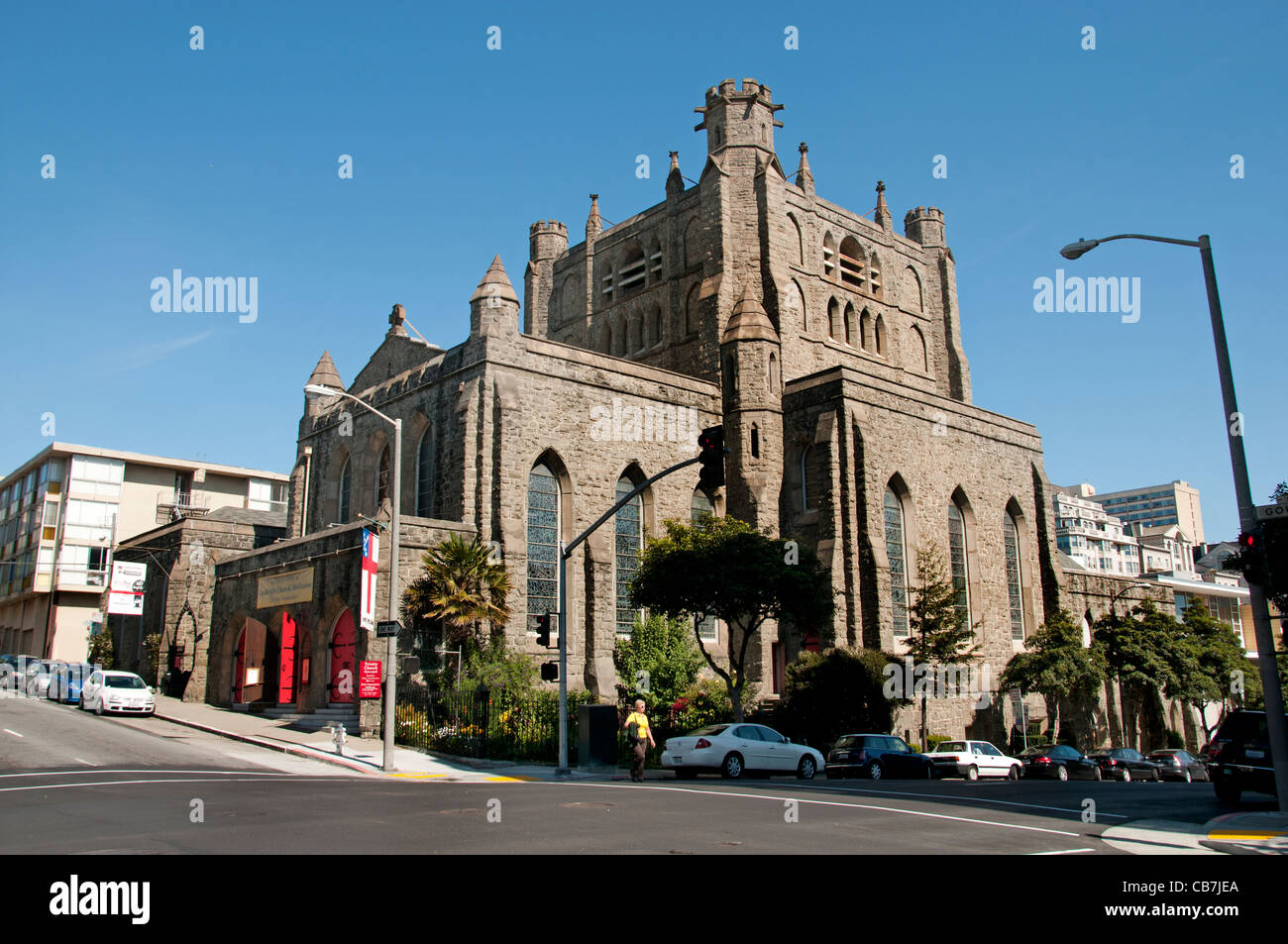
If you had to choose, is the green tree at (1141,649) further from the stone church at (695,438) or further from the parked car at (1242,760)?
the parked car at (1242,760)

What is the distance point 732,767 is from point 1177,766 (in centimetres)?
2059

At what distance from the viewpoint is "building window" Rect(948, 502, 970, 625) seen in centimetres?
4019

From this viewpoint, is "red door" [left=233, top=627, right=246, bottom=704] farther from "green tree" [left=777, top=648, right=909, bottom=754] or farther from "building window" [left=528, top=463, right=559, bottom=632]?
"green tree" [left=777, top=648, right=909, bottom=754]

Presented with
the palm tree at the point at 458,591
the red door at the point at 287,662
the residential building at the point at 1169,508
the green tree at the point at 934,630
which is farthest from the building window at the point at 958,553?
the residential building at the point at 1169,508

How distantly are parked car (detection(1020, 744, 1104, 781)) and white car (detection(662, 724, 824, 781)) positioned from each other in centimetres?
1092

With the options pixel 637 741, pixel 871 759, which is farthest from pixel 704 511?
pixel 637 741

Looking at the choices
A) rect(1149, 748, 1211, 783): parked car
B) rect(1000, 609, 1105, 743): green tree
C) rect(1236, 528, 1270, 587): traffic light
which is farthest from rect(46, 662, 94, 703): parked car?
rect(1149, 748, 1211, 783): parked car

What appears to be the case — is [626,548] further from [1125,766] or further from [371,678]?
[1125,766]

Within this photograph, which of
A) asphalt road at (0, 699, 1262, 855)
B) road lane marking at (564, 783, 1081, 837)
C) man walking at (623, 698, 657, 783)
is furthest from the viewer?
man walking at (623, 698, 657, 783)

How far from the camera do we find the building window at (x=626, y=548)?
111ft

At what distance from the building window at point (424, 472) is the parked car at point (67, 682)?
14.3 m
